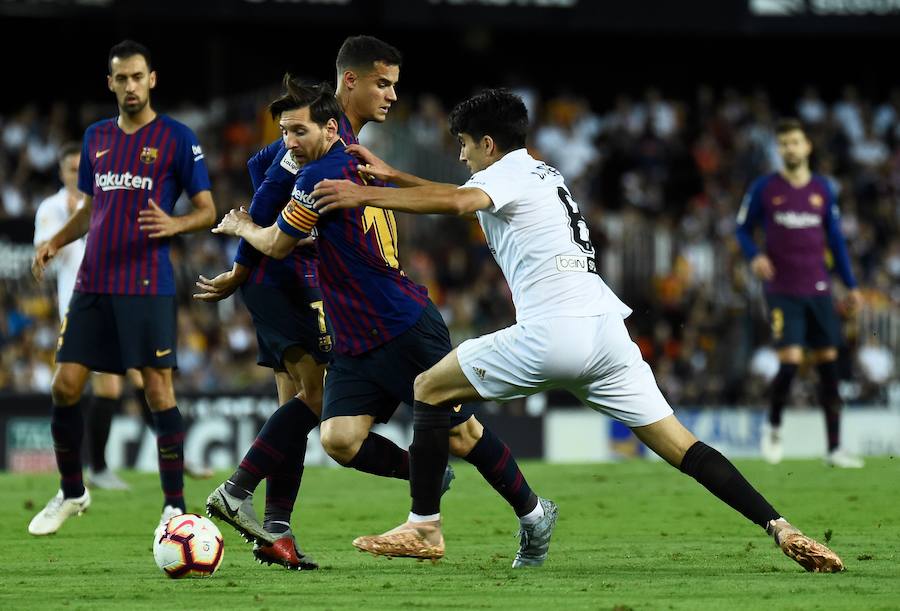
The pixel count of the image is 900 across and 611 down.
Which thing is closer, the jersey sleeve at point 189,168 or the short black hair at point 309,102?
the short black hair at point 309,102

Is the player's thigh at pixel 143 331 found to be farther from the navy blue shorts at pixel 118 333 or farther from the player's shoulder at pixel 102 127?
the player's shoulder at pixel 102 127

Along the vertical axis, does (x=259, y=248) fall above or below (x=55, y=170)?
below

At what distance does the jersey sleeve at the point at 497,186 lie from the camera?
242 inches

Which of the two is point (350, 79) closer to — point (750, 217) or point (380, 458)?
point (380, 458)

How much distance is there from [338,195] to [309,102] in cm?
75

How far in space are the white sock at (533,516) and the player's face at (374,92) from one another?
2077mm

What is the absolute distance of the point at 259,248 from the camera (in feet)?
21.6

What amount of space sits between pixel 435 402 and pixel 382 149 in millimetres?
15133

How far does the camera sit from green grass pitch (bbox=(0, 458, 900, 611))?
18.7 feet

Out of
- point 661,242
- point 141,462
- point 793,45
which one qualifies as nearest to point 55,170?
point 141,462

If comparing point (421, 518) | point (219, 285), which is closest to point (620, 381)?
point (421, 518)

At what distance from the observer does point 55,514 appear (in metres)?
8.49

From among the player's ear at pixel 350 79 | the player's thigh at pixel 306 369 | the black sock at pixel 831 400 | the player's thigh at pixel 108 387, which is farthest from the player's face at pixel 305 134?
the black sock at pixel 831 400

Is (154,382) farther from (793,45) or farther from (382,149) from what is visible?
(793,45)
